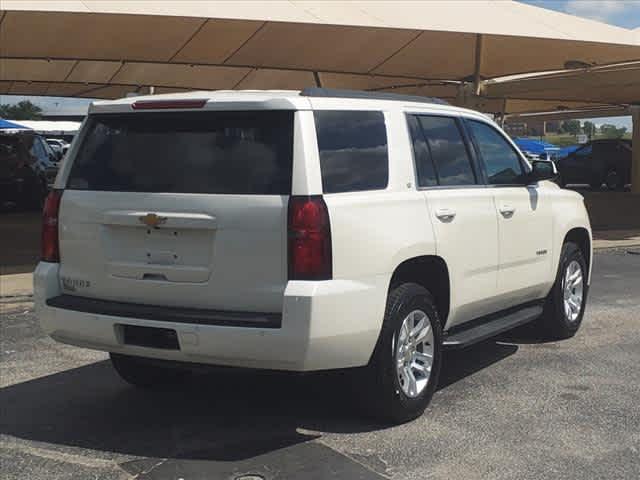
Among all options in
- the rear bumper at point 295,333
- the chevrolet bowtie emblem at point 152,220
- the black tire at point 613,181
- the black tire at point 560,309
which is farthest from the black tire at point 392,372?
the black tire at point 613,181

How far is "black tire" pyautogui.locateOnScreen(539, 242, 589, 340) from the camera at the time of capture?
266 inches

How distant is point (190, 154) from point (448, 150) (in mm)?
1807

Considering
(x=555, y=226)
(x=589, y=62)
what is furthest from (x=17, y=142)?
(x=555, y=226)

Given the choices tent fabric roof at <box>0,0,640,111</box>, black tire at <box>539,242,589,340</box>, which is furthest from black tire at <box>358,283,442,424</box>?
tent fabric roof at <box>0,0,640,111</box>

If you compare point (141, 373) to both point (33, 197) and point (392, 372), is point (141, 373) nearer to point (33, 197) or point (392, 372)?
point (392, 372)

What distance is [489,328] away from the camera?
5.64 m

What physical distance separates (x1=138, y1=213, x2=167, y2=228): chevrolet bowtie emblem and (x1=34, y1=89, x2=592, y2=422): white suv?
0.01 meters

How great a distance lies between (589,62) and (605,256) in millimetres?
5379

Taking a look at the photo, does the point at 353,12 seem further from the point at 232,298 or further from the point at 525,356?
the point at 232,298

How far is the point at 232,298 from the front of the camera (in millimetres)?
4297

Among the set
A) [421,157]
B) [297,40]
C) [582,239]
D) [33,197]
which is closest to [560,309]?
[582,239]

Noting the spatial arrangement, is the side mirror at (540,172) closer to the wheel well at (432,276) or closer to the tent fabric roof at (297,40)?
the wheel well at (432,276)

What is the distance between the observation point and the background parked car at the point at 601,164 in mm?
28656

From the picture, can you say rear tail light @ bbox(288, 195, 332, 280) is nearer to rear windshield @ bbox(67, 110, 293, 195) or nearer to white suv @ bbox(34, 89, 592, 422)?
white suv @ bbox(34, 89, 592, 422)
